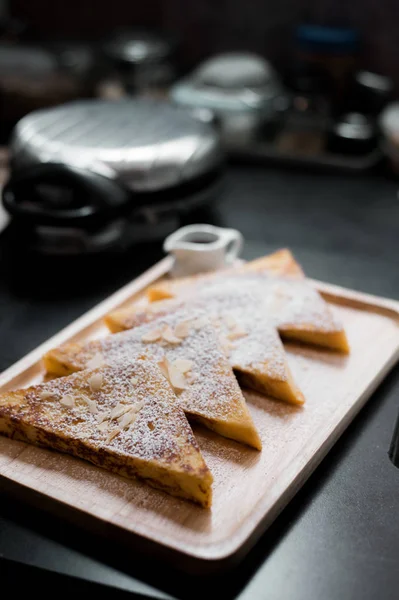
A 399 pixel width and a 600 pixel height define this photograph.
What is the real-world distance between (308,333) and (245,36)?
1581mm

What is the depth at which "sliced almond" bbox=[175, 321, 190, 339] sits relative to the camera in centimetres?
115

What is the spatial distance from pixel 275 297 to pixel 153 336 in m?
0.26

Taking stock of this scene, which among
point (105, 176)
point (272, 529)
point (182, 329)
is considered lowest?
point (272, 529)

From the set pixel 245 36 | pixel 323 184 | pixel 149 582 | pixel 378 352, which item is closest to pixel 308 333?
pixel 378 352

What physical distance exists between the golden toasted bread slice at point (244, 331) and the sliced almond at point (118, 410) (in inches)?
8.0

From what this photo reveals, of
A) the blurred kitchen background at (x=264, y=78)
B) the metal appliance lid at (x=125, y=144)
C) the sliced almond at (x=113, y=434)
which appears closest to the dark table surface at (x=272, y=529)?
the sliced almond at (x=113, y=434)

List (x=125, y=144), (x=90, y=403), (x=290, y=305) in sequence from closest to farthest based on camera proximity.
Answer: (x=90, y=403) → (x=290, y=305) → (x=125, y=144)

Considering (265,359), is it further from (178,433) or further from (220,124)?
(220,124)

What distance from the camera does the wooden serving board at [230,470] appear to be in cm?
85

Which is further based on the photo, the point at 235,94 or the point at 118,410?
the point at 235,94

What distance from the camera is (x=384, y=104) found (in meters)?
2.24

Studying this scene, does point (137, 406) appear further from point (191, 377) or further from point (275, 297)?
point (275, 297)

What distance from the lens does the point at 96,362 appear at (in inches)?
43.5

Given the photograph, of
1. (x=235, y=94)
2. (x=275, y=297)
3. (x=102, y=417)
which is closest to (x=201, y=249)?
(x=275, y=297)
